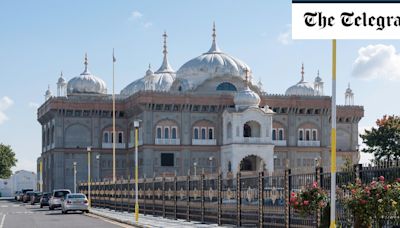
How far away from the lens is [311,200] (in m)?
21.5

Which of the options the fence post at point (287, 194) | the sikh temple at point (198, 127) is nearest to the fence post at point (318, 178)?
the fence post at point (287, 194)

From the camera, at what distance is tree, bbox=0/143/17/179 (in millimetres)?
144500

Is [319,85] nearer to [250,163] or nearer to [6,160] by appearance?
[250,163]

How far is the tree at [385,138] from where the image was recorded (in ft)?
230

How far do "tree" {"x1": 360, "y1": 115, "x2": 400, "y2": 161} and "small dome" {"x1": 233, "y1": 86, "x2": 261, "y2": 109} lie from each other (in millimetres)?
24087

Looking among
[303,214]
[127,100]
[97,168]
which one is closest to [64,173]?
[97,168]

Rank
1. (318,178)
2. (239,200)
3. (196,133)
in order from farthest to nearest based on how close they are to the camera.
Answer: (196,133) < (239,200) < (318,178)

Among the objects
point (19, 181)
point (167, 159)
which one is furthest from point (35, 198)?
point (19, 181)

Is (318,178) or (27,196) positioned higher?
(318,178)

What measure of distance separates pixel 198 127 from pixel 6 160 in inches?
2237

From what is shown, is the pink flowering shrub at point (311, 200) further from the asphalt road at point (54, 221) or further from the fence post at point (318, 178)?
the asphalt road at point (54, 221)

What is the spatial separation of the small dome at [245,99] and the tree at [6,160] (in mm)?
62903

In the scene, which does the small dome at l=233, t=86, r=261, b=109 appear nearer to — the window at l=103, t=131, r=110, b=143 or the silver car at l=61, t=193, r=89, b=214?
the window at l=103, t=131, r=110, b=143

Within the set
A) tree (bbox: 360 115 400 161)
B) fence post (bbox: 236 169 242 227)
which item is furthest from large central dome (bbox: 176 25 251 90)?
fence post (bbox: 236 169 242 227)
